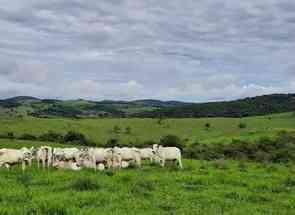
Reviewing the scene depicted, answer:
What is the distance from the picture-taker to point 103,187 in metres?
19.1

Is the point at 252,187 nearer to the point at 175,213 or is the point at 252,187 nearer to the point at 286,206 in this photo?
the point at 286,206

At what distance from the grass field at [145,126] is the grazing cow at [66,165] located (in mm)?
94411

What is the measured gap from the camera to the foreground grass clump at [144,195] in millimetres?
14648

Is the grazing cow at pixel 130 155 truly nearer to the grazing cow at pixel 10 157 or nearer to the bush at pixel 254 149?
the grazing cow at pixel 10 157

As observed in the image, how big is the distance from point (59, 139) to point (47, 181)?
93943 millimetres

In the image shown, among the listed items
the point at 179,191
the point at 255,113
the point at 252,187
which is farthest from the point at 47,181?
the point at 255,113

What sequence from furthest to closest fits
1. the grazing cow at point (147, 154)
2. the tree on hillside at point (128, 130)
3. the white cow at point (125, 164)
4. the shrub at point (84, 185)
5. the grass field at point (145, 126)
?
the tree on hillside at point (128, 130) < the grass field at point (145, 126) < the grazing cow at point (147, 154) < the white cow at point (125, 164) < the shrub at point (84, 185)

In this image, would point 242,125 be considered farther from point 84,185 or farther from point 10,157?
point 84,185

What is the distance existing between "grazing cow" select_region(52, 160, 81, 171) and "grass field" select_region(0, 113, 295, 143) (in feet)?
310

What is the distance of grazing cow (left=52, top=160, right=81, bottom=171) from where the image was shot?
28305 mm

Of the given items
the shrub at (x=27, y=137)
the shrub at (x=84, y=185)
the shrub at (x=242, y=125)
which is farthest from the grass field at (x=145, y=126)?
the shrub at (x=84, y=185)

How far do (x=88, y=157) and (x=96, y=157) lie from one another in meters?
0.47

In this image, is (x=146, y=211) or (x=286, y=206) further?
(x=286, y=206)

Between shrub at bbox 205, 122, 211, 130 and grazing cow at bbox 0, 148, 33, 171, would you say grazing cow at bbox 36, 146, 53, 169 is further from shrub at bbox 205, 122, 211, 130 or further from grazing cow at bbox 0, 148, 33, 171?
shrub at bbox 205, 122, 211, 130
